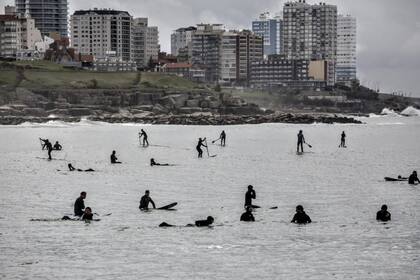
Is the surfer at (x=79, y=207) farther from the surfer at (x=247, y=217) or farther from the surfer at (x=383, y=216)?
the surfer at (x=383, y=216)

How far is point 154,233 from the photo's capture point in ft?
136

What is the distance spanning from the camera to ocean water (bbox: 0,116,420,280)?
3444 cm

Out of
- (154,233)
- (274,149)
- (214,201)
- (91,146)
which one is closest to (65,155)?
(91,146)

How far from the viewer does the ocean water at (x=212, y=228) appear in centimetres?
3444

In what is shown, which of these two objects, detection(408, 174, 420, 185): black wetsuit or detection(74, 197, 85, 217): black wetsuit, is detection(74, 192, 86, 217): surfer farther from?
detection(408, 174, 420, 185): black wetsuit

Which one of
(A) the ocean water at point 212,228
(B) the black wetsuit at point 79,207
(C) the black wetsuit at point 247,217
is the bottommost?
(A) the ocean water at point 212,228

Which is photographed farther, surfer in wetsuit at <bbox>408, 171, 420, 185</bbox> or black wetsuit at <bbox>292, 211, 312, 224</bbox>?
surfer in wetsuit at <bbox>408, 171, 420, 185</bbox>

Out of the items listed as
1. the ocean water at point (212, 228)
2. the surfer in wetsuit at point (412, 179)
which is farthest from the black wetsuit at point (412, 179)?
the ocean water at point (212, 228)

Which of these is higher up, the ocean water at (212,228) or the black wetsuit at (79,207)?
the black wetsuit at (79,207)

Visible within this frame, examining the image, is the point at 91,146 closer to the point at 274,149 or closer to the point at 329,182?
the point at 274,149

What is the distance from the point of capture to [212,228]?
43.0 m

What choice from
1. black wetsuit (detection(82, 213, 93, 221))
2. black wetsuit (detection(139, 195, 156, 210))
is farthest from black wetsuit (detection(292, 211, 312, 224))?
black wetsuit (detection(82, 213, 93, 221))

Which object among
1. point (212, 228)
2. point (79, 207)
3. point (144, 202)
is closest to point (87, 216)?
point (79, 207)

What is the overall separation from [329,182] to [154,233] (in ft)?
96.4
